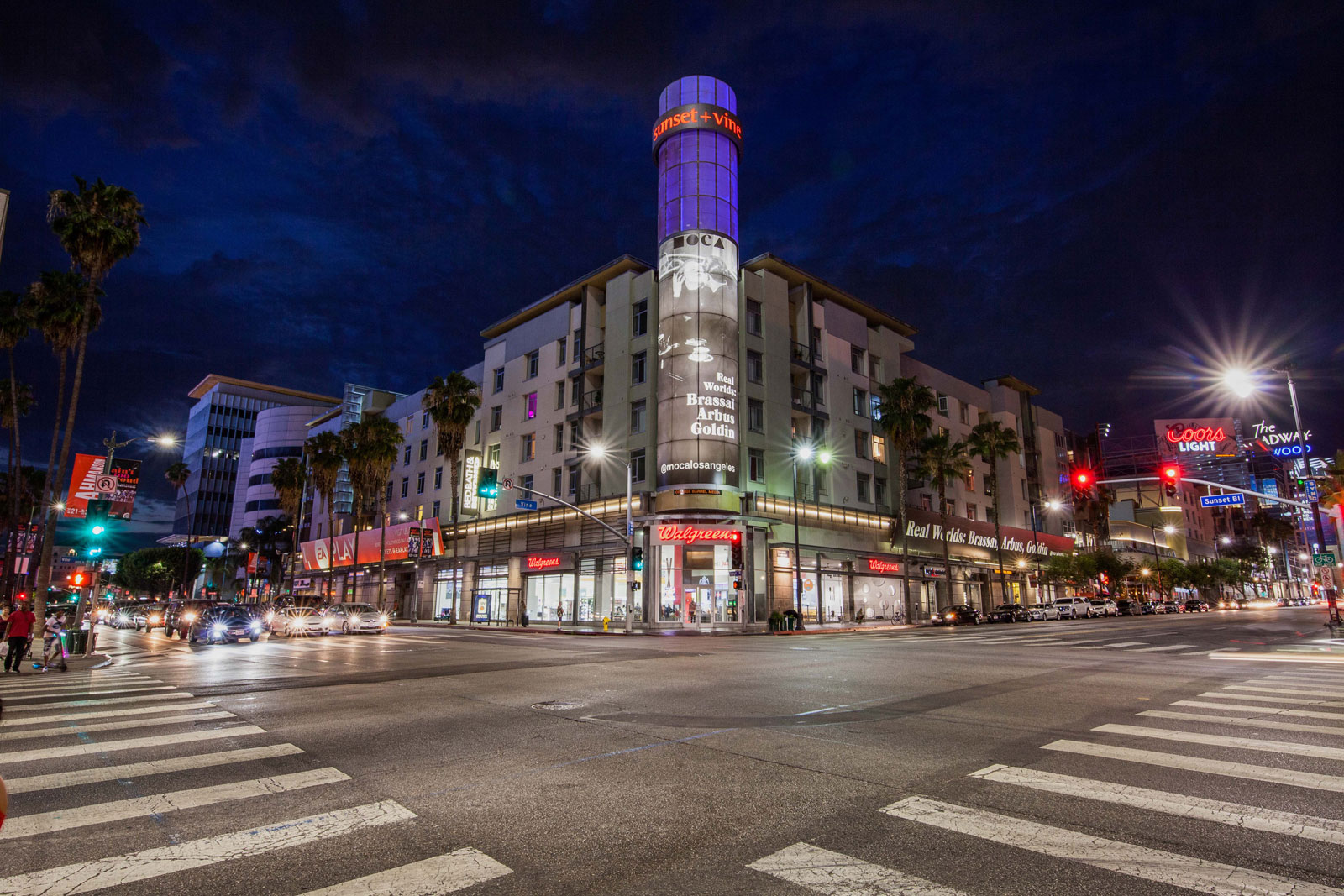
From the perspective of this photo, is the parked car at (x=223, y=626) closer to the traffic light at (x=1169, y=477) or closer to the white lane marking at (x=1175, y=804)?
the white lane marking at (x=1175, y=804)

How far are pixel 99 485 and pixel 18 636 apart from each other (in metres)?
8.28

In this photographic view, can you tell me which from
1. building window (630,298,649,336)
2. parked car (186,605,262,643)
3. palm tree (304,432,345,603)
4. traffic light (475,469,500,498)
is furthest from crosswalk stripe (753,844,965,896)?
palm tree (304,432,345,603)

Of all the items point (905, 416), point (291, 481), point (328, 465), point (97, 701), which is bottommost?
point (97, 701)

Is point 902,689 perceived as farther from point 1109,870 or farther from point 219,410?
point 219,410

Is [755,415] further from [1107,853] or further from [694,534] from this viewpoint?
[1107,853]

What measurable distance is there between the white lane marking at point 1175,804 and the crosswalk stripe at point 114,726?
32.7 feet

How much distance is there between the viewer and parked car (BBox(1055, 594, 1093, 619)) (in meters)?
55.0

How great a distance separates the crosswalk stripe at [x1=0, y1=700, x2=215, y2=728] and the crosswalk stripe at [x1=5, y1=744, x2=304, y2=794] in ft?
13.1

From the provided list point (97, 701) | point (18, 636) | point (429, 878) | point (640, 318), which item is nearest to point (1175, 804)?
point (429, 878)

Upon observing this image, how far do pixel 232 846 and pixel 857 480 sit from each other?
50.1m

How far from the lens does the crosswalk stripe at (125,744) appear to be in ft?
25.0

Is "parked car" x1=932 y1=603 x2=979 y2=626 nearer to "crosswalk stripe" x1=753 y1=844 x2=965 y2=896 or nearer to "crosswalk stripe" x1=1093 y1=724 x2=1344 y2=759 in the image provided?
"crosswalk stripe" x1=1093 y1=724 x2=1344 y2=759

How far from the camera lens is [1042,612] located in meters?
54.2

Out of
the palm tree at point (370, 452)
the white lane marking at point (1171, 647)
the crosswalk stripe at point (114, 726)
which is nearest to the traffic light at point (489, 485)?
the crosswalk stripe at point (114, 726)
